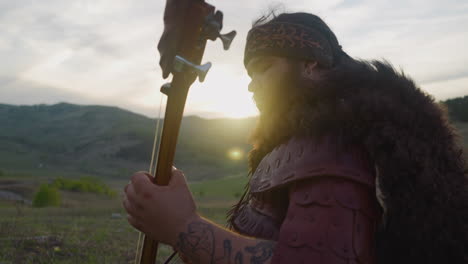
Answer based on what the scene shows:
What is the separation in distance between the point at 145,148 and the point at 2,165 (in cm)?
2938

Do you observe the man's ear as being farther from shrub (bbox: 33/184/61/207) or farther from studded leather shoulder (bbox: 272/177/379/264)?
shrub (bbox: 33/184/61/207)

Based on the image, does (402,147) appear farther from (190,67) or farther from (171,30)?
(171,30)

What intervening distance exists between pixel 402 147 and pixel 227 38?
86 cm

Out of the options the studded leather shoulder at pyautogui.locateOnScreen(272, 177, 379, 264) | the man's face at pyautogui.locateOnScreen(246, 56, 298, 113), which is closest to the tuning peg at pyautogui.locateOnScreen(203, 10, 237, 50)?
the man's face at pyautogui.locateOnScreen(246, 56, 298, 113)

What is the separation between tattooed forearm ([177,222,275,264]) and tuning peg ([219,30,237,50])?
0.78 m

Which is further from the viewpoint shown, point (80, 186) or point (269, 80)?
point (80, 186)

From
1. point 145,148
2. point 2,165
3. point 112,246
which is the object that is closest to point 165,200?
point 112,246

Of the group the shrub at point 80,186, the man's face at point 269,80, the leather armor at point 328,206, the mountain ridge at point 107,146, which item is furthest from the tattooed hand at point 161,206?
the mountain ridge at point 107,146

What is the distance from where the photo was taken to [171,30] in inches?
65.4

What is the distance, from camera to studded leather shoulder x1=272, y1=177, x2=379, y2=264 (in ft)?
4.75

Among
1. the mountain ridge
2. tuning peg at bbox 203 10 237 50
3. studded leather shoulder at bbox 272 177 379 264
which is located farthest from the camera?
the mountain ridge

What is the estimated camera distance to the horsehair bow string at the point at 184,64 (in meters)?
1.64

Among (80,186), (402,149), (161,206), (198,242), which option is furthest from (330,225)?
(80,186)

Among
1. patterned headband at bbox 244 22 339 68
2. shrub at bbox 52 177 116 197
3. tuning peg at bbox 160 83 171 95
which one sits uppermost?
patterned headband at bbox 244 22 339 68
